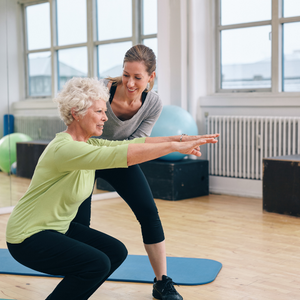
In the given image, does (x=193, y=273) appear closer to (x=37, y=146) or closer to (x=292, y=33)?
(x=37, y=146)

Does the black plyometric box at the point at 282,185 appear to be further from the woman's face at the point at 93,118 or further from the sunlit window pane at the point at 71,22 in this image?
the woman's face at the point at 93,118

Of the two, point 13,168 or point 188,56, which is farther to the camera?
point 188,56

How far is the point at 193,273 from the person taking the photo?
7.50ft

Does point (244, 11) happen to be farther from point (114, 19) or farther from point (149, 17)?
point (114, 19)

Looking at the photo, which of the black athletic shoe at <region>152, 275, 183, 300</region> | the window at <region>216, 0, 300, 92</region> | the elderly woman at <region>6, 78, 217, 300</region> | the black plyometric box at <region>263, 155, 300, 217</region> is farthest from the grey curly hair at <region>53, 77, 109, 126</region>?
the window at <region>216, 0, 300, 92</region>

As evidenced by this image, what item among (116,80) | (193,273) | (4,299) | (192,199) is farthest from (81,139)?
(192,199)

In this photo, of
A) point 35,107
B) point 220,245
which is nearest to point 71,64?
point 35,107

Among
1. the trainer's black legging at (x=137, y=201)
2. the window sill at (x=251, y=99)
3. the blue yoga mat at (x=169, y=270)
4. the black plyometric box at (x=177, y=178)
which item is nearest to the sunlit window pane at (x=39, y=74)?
the black plyometric box at (x=177, y=178)

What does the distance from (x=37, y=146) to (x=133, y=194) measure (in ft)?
7.48

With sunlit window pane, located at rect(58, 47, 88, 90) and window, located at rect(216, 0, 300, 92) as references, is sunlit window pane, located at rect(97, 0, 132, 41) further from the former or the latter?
window, located at rect(216, 0, 300, 92)

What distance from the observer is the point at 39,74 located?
160 inches

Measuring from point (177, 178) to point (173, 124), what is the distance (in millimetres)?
511

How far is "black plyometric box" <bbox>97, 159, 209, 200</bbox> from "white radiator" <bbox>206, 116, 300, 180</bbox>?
0.90ft

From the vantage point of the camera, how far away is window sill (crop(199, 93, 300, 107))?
4.33 meters
